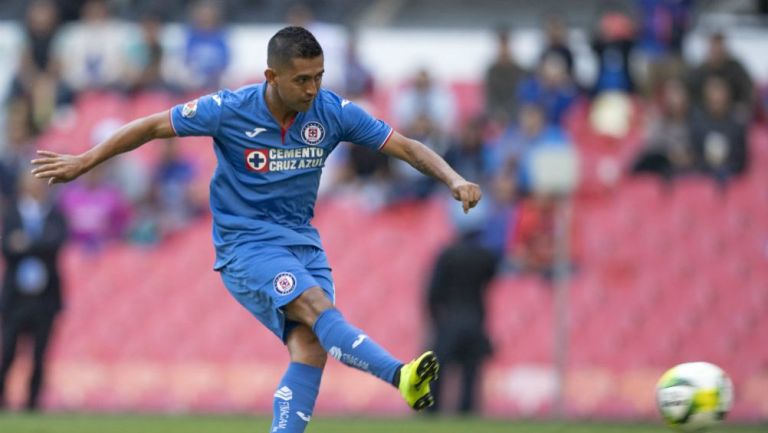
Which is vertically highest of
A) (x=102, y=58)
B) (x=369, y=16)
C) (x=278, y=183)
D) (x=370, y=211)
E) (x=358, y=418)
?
(x=369, y=16)

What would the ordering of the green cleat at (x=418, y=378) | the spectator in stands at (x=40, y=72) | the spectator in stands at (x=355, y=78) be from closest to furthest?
the green cleat at (x=418, y=378) < the spectator in stands at (x=355, y=78) < the spectator in stands at (x=40, y=72)

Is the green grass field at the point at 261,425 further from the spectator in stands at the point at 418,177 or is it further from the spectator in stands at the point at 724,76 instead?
the spectator in stands at the point at 724,76

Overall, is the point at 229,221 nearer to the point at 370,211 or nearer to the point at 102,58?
the point at 370,211

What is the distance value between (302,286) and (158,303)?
9.52 meters

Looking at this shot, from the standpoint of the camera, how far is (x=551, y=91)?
18047mm

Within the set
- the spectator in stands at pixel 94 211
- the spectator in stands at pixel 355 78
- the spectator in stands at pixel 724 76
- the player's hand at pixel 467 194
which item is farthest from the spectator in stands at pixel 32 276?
the player's hand at pixel 467 194

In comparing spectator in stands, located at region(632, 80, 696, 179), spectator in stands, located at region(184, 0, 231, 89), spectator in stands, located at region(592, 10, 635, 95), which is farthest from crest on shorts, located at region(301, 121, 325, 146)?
spectator in stands, located at region(184, 0, 231, 89)

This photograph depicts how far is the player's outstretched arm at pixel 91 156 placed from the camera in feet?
25.4

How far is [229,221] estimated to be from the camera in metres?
8.09

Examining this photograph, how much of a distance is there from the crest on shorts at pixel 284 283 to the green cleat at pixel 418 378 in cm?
85

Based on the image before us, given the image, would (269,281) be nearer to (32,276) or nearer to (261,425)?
(261,425)

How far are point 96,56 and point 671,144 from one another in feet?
25.3

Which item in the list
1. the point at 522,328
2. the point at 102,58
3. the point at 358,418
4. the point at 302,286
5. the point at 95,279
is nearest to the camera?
the point at 302,286

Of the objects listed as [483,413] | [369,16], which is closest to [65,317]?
[483,413]
